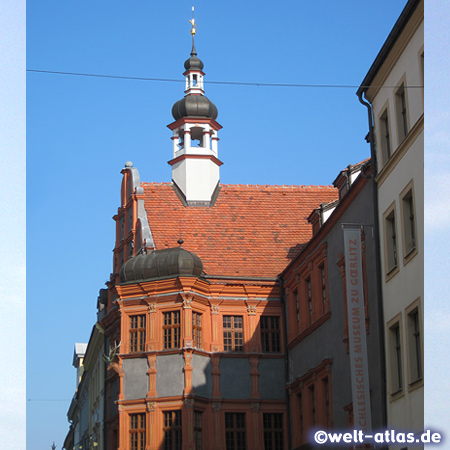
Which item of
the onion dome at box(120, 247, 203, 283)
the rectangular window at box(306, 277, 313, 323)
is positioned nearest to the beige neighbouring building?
the rectangular window at box(306, 277, 313, 323)

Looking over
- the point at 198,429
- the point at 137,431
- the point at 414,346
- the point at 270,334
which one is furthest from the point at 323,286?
the point at 137,431

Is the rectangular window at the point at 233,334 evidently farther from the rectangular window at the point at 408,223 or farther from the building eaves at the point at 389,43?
the rectangular window at the point at 408,223

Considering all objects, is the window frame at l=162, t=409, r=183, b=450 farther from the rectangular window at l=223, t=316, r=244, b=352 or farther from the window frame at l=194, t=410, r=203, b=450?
the rectangular window at l=223, t=316, r=244, b=352

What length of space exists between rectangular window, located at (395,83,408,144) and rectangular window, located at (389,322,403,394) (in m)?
5.02

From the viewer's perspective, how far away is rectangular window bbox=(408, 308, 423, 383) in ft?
74.8

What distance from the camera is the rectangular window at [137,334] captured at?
1441 inches

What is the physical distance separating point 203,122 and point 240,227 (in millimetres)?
6669

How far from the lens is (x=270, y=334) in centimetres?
3812

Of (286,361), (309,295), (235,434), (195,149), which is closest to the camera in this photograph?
(309,295)

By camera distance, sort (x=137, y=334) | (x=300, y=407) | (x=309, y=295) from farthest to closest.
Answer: (x=137, y=334)
(x=300, y=407)
(x=309, y=295)

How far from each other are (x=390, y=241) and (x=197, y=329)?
43.9ft

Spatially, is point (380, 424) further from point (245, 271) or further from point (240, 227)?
point (240, 227)

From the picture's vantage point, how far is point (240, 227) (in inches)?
1661

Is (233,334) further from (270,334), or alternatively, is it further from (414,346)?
(414,346)
